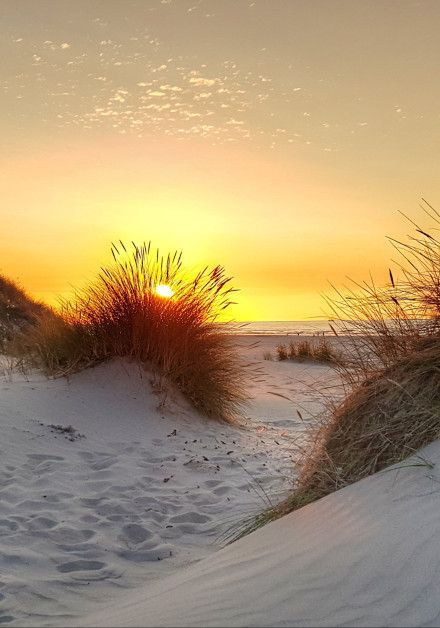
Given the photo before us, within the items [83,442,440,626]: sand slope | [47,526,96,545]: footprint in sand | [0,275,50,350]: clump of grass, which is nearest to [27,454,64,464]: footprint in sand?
[47,526,96,545]: footprint in sand

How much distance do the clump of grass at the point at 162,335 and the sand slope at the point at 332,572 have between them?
4.13 metres

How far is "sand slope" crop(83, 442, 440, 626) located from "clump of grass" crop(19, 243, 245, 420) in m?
4.13

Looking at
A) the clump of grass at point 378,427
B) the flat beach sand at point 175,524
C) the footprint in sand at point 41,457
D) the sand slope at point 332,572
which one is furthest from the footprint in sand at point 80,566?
the footprint in sand at point 41,457

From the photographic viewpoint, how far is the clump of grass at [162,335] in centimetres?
677

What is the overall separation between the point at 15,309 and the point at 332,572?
1417 cm

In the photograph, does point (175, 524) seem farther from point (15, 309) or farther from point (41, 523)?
point (15, 309)

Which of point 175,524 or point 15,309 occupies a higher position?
point 15,309

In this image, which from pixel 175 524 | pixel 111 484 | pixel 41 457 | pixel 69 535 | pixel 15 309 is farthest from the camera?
pixel 15 309

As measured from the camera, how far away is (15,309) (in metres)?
15.1

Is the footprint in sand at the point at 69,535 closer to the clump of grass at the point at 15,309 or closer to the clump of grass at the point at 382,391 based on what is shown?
the clump of grass at the point at 382,391

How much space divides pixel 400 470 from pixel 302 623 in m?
1.19

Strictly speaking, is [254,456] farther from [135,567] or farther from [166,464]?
[135,567]

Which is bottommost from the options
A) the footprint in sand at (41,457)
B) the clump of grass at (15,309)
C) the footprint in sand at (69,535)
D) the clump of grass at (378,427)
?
the footprint in sand at (69,535)

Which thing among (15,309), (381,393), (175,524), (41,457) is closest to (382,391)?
(381,393)
